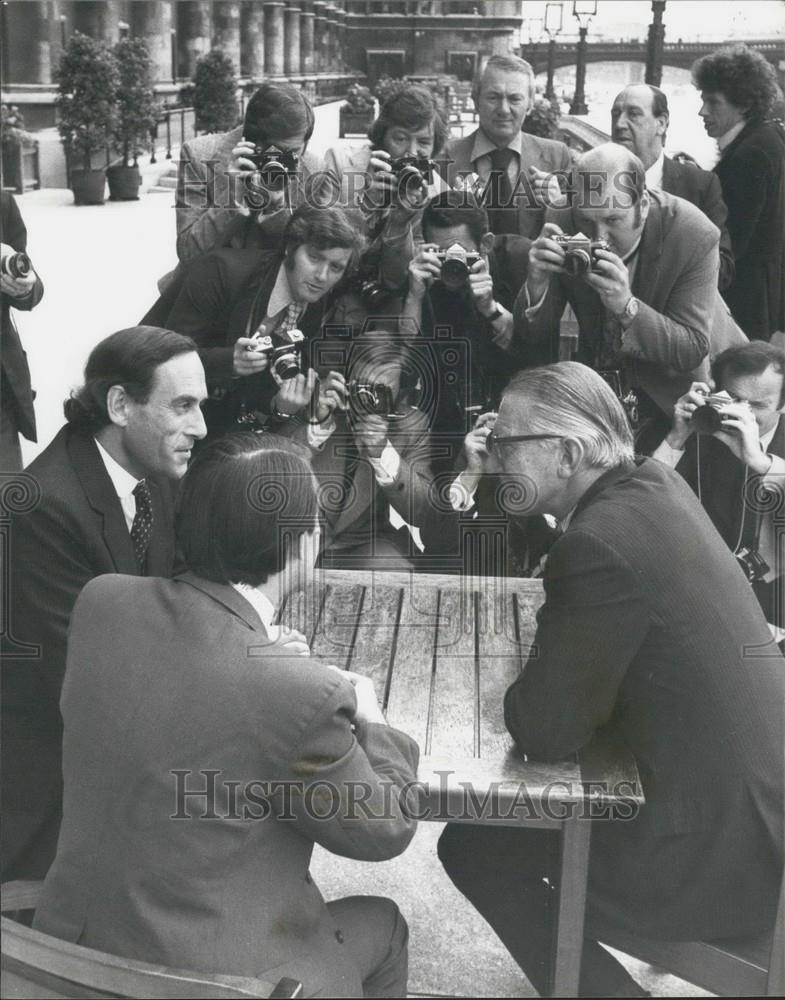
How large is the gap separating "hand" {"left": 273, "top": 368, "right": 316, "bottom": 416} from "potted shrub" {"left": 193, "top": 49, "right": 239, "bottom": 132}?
0.60 metres

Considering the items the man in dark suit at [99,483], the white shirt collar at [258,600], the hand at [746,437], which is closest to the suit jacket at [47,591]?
the man in dark suit at [99,483]

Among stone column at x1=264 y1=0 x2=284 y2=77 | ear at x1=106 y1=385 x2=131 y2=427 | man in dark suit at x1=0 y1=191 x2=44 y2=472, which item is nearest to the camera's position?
ear at x1=106 y1=385 x2=131 y2=427

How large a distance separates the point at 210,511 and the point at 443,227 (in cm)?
129

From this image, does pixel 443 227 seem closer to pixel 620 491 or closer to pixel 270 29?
pixel 270 29

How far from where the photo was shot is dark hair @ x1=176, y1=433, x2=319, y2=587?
1.95 metres

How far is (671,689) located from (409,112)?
4.85 ft

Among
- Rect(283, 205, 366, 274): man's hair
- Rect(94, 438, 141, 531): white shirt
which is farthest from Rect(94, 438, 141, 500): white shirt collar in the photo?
Rect(283, 205, 366, 274): man's hair

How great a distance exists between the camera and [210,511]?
196 cm

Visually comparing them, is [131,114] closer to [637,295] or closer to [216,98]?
[216,98]

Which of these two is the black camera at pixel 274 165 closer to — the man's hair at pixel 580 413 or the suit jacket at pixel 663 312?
the suit jacket at pixel 663 312

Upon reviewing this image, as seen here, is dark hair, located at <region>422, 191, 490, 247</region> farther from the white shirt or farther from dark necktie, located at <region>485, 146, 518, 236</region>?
the white shirt

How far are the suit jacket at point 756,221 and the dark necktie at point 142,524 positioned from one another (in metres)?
1.40

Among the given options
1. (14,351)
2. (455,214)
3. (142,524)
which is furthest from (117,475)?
(455,214)

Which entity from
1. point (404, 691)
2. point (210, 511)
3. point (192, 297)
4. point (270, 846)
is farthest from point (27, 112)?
point (270, 846)
